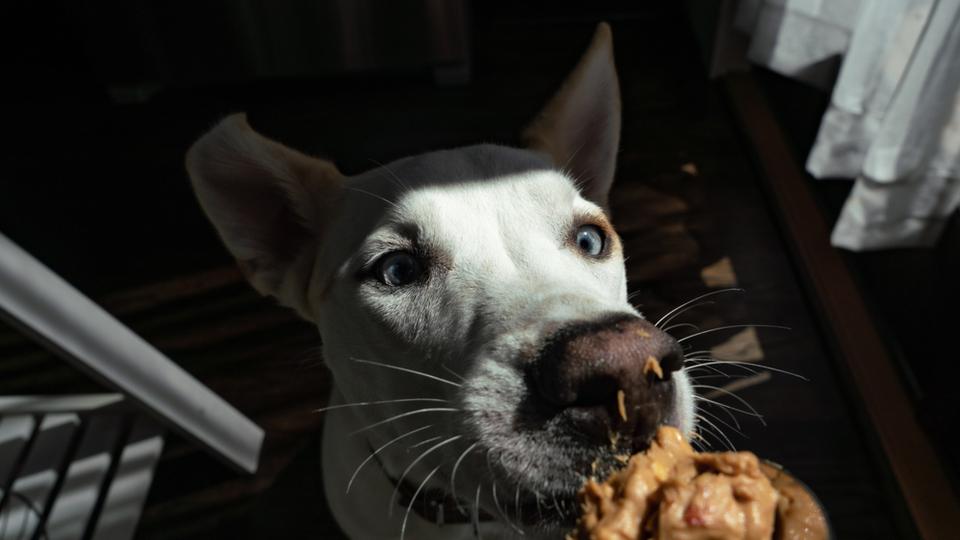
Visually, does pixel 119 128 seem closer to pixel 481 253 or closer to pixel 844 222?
pixel 481 253

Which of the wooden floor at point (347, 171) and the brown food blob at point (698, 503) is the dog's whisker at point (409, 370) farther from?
the wooden floor at point (347, 171)

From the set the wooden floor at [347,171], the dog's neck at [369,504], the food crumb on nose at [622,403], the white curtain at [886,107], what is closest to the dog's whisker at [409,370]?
the food crumb on nose at [622,403]

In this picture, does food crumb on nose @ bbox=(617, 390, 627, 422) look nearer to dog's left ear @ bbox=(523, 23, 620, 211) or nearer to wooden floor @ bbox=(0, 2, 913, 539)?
dog's left ear @ bbox=(523, 23, 620, 211)

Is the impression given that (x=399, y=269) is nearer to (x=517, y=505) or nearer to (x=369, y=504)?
(x=517, y=505)

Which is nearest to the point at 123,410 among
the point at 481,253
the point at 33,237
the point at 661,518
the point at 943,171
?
the point at 33,237

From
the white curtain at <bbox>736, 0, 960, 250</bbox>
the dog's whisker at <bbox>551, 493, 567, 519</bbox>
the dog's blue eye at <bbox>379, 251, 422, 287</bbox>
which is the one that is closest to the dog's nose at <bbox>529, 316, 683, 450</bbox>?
the dog's whisker at <bbox>551, 493, 567, 519</bbox>

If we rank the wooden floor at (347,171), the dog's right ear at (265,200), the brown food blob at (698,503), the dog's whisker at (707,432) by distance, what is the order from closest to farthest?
the brown food blob at (698,503), the dog's whisker at (707,432), the dog's right ear at (265,200), the wooden floor at (347,171)
